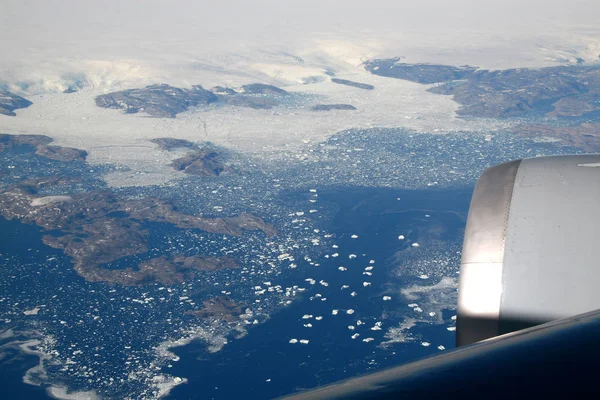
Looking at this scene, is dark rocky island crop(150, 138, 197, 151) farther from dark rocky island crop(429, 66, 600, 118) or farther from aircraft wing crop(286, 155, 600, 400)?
aircraft wing crop(286, 155, 600, 400)

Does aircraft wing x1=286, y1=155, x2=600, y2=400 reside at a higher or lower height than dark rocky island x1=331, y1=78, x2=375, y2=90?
higher

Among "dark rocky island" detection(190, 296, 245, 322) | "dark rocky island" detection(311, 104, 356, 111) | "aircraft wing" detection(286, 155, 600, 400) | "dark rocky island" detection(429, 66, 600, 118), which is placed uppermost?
"aircraft wing" detection(286, 155, 600, 400)

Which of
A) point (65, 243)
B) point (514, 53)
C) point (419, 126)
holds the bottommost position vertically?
point (65, 243)

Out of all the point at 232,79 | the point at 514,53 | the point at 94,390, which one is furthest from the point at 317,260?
the point at 514,53

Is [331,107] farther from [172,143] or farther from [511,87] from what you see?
[511,87]

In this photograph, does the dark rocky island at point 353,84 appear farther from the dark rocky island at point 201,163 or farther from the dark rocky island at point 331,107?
the dark rocky island at point 201,163

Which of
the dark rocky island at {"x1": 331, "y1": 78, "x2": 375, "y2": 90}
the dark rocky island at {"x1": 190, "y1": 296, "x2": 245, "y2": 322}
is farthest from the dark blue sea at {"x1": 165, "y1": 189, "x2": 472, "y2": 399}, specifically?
the dark rocky island at {"x1": 331, "y1": 78, "x2": 375, "y2": 90}

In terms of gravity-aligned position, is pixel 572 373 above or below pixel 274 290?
above

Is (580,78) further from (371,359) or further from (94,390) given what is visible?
(94,390)
